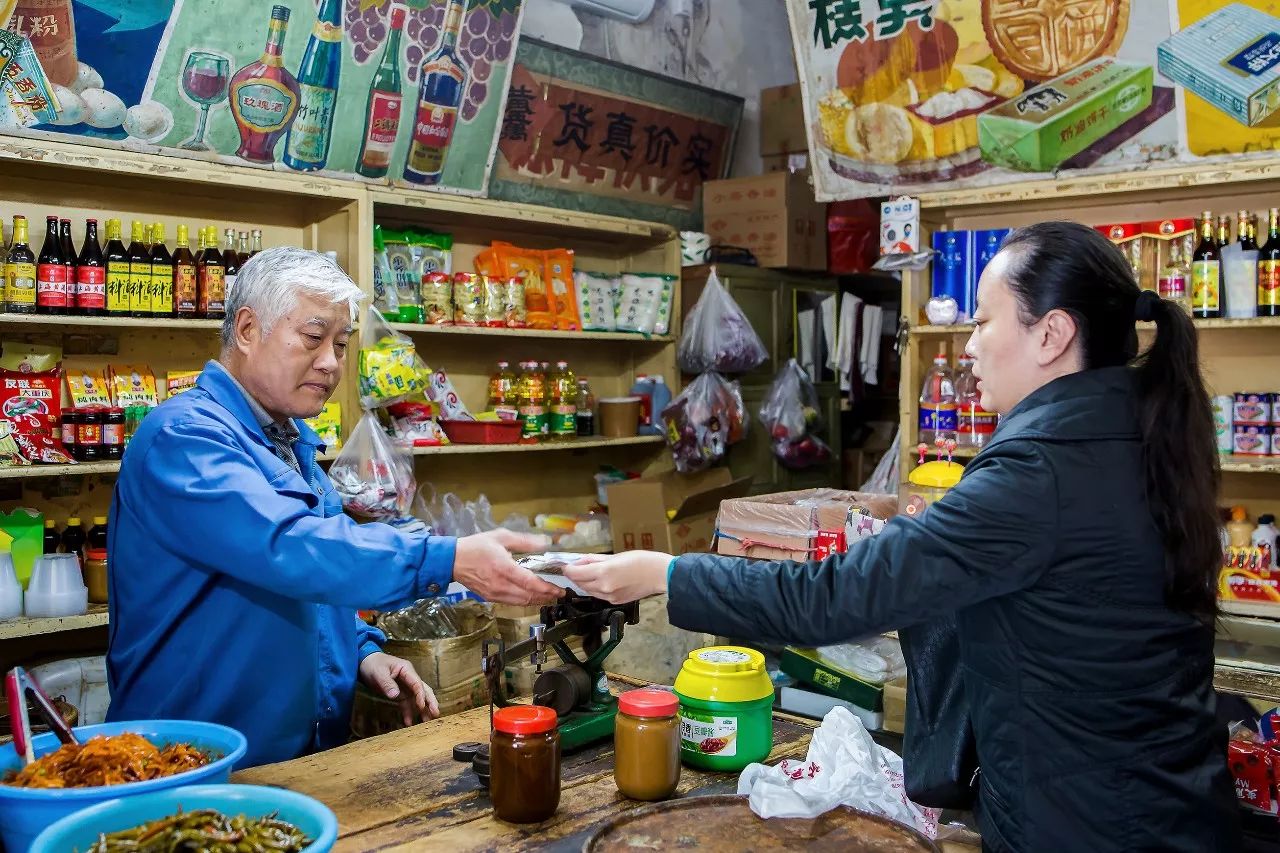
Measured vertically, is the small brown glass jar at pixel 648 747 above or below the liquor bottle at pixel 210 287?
below

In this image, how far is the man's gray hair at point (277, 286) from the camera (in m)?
2.02

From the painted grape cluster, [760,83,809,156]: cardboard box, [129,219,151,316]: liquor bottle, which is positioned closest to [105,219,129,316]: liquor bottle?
[129,219,151,316]: liquor bottle

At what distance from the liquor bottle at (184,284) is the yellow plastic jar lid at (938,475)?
2386 millimetres

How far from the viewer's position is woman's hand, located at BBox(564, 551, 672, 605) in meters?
1.72

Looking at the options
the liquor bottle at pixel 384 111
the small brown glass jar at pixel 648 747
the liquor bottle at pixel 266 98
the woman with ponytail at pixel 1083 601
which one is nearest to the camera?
the woman with ponytail at pixel 1083 601

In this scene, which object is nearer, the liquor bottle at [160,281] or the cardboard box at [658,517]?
the liquor bottle at [160,281]

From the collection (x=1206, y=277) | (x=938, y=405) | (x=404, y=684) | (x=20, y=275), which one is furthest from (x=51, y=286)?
(x=1206, y=277)

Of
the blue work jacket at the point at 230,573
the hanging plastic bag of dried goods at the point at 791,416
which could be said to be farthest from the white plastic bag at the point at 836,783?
the hanging plastic bag of dried goods at the point at 791,416

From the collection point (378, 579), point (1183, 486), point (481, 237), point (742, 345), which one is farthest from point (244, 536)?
point (742, 345)

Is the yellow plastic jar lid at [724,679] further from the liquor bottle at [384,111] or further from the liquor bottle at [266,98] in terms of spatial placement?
the liquor bottle at [384,111]

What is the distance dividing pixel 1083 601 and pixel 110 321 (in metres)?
2.94

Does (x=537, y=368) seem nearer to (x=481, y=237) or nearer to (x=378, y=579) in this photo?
(x=481, y=237)

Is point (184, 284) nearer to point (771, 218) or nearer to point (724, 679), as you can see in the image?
point (724, 679)

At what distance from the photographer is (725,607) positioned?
5.13ft
